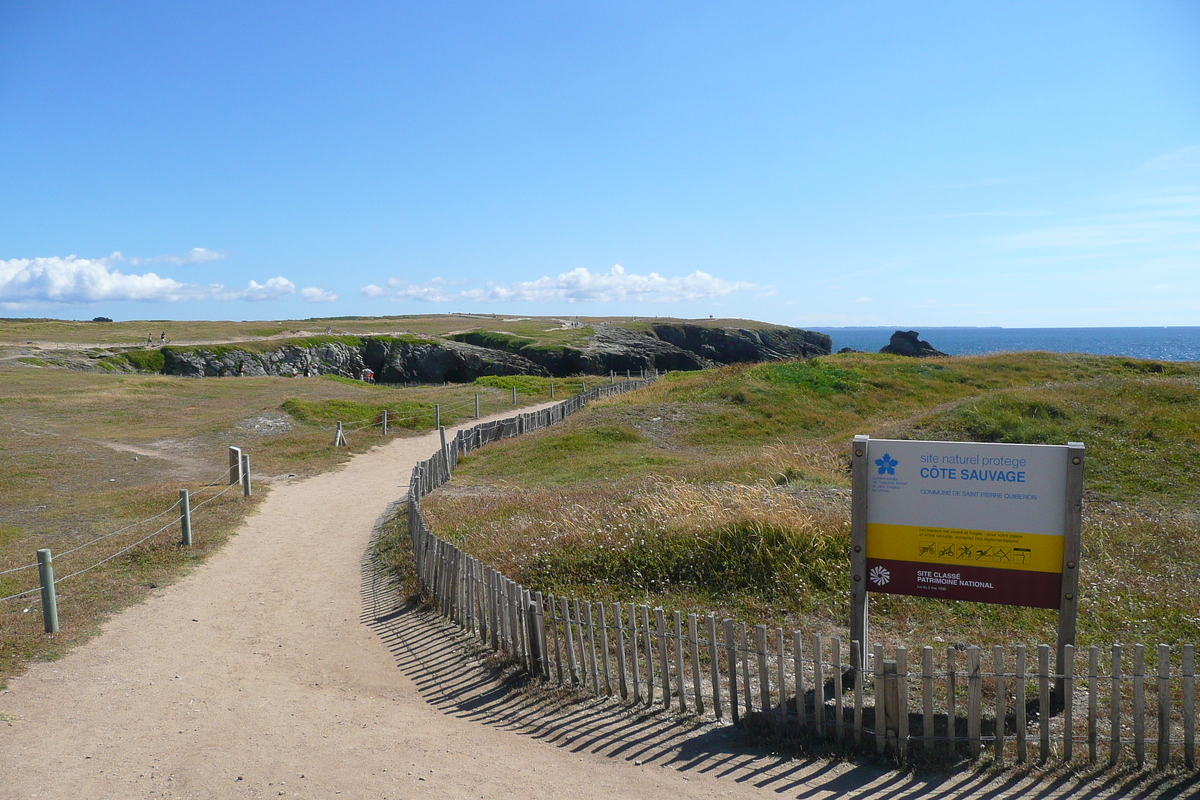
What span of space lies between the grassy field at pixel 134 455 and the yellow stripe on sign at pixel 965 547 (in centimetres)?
901

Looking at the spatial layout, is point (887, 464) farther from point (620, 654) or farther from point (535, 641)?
point (535, 641)

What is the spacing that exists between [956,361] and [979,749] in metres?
36.6

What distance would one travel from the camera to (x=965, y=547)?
6449mm

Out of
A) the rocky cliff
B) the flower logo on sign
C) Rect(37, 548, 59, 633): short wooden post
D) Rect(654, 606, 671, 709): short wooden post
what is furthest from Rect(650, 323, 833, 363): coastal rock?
Rect(654, 606, 671, 709): short wooden post

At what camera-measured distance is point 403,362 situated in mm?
71688

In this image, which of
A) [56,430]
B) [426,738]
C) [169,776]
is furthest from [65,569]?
[56,430]

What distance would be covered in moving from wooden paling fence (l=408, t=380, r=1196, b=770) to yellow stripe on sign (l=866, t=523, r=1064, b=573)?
0.79 meters

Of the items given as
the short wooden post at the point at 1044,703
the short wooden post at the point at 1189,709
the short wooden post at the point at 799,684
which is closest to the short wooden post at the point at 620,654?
the short wooden post at the point at 799,684

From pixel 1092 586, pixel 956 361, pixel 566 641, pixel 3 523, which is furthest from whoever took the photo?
pixel 956 361

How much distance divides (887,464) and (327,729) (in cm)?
552

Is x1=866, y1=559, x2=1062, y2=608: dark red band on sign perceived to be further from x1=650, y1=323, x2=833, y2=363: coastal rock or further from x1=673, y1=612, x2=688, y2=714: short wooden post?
x1=650, y1=323, x2=833, y2=363: coastal rock

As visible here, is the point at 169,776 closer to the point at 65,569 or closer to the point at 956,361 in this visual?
the point at 65,569

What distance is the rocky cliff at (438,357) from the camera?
190 feet

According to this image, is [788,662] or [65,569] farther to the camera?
[65,569]
